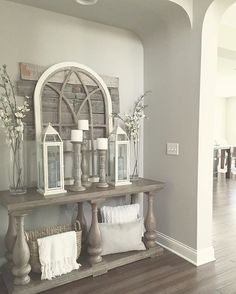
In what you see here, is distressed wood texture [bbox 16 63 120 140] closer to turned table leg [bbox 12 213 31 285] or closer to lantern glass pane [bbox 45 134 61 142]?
lantern glass pane [bbox 45 134 61 142]

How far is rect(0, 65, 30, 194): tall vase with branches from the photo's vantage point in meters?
2.07

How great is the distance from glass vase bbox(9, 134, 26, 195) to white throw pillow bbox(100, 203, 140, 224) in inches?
30.8

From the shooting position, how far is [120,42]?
9.21 ft

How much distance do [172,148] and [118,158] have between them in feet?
1.93

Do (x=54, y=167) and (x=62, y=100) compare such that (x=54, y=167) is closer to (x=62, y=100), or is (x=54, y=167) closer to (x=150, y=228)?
(x=62, y=100)

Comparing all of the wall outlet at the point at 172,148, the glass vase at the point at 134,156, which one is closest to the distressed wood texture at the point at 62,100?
the glass vase at the point at 134,156

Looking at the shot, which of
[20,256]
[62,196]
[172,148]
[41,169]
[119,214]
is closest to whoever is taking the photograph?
[20,256]

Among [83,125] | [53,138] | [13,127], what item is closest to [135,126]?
[83,125]

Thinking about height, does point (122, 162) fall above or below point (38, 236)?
above

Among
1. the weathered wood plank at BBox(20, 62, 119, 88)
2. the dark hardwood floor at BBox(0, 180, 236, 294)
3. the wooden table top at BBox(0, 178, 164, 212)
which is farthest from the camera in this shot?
the weathered wood plank at BBox(20, 62, 119, 88)

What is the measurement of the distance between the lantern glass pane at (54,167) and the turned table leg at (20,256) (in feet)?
1.12

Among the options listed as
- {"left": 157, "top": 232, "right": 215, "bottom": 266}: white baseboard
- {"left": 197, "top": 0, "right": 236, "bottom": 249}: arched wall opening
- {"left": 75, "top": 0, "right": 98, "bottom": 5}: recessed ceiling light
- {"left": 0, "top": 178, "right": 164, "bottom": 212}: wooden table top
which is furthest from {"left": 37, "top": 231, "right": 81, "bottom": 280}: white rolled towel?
{"left": 75, "top": 0, "right": 98, "bottom": 5}: recessed ceiling light

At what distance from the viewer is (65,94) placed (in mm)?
2498

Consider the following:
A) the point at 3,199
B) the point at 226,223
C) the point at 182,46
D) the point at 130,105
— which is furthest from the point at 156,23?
the point at 226,223
